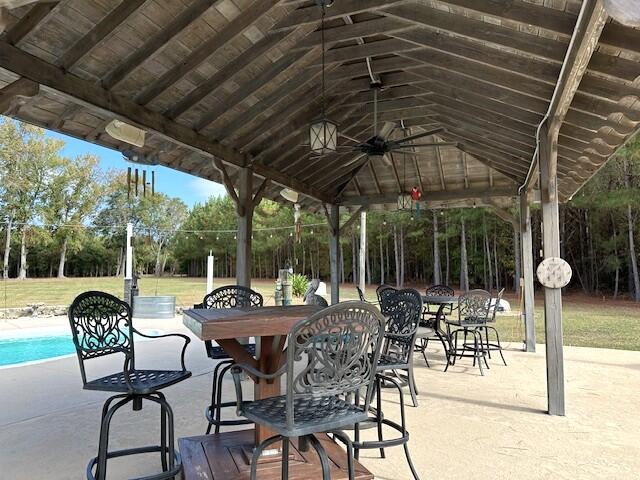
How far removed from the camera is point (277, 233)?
25516 millimetres

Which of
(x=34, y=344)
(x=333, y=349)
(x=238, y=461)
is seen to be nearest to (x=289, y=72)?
(x=333, y=349)

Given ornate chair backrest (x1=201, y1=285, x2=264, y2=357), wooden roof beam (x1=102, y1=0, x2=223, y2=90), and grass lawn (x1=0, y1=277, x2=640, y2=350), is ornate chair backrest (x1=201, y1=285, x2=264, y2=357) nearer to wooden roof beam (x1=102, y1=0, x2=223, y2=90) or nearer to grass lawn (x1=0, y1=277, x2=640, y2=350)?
wooden roof beam (x1=102, y1=0, x2=223, y2=90)

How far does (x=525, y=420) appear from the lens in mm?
3387

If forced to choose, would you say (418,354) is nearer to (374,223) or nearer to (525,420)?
(525,420)

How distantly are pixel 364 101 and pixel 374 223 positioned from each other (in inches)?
691

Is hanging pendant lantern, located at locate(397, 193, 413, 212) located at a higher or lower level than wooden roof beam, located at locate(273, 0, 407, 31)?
lower

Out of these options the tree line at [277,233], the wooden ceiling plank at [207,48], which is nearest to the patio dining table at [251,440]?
the wooden ceiling plank at [207,48]

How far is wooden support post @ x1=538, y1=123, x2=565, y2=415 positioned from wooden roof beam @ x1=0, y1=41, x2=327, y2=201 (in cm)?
318

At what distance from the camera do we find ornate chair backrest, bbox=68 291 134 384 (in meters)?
2.28

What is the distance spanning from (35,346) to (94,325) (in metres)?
7.74

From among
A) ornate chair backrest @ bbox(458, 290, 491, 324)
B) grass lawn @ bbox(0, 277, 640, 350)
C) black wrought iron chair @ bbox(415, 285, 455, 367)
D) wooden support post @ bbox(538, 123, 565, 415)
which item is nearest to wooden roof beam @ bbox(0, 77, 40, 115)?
black wrought iron chair @ bbox(415, 285, 455, 367)

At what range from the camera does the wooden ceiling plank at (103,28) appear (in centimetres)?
273

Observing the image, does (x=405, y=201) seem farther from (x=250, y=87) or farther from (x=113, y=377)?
(x=113, y=377)

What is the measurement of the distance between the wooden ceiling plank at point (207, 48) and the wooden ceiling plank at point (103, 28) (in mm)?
613
